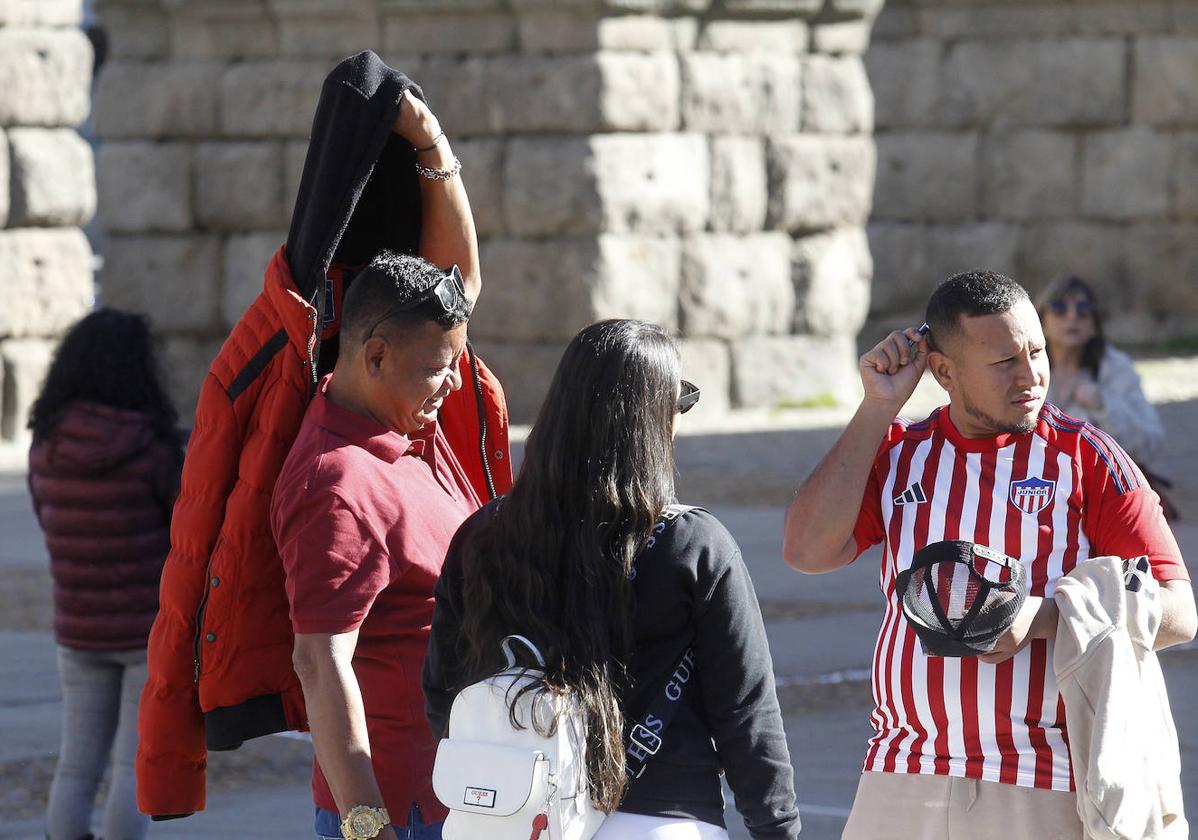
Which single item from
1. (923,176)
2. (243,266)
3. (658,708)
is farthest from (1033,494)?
(923,176)

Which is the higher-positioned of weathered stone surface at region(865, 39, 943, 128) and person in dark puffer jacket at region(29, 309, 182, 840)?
weathered stone surface at region(865, 39, 943, 128)

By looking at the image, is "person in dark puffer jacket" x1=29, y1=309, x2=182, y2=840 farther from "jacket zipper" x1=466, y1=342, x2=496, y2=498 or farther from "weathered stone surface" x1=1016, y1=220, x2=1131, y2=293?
"weathered stone surface" x1=1016, y1=220, x2=1131, y2=293

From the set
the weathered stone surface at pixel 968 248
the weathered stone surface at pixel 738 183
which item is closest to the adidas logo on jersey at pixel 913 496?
the weathered stone surface at pixel 738 183

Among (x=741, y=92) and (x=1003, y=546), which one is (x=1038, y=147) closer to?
(x=741, y=92)

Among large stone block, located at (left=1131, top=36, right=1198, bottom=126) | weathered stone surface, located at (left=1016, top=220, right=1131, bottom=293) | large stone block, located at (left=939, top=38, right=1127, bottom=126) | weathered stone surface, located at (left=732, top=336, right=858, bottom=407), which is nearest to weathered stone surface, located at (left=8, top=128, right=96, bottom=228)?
weathered stone surface, located at (left=732, top=336, right=858, bottom=407)

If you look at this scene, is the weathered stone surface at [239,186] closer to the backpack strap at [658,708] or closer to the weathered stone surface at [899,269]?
the weathered stone surface at [899,269]

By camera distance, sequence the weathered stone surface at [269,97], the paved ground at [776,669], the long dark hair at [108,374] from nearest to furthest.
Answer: the long dark hair at [108,374], the paved ground at [776,669], the weathered stone surface at [269,97]

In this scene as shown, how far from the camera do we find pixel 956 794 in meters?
3.75

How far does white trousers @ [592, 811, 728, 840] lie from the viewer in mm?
3324

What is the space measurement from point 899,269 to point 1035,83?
2.43 meters

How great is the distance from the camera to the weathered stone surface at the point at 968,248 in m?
21.3

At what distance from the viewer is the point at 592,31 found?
49.5ft

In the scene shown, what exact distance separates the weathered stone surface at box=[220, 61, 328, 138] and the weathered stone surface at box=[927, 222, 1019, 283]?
25.6 ft

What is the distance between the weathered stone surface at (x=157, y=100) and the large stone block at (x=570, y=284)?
2.78m
